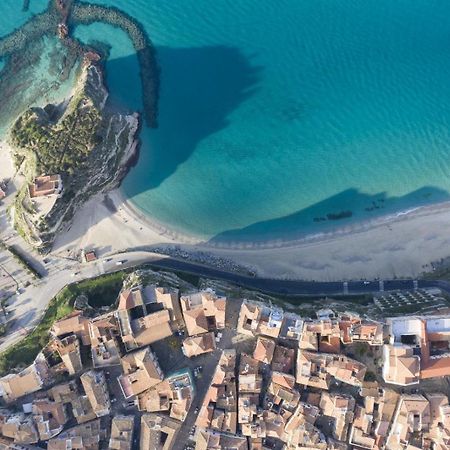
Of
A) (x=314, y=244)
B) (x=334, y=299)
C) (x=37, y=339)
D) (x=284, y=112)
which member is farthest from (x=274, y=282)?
(x=37, y=339)

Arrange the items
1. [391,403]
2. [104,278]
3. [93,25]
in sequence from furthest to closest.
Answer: [93,25]
[104,278]
[391,403]

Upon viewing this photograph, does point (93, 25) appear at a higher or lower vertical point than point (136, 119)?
higher

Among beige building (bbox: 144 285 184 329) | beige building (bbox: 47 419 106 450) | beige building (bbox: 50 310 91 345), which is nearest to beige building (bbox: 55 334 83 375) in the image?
beige building (bbox: 50 310 91 345)

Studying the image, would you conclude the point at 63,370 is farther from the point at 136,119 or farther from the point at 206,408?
the point at 136,119

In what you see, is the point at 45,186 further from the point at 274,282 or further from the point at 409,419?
the point at 409,419

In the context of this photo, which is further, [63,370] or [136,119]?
[136,119]

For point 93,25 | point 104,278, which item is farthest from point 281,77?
point 104,278

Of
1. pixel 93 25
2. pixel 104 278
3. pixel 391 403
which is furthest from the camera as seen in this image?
pixel 93 25
